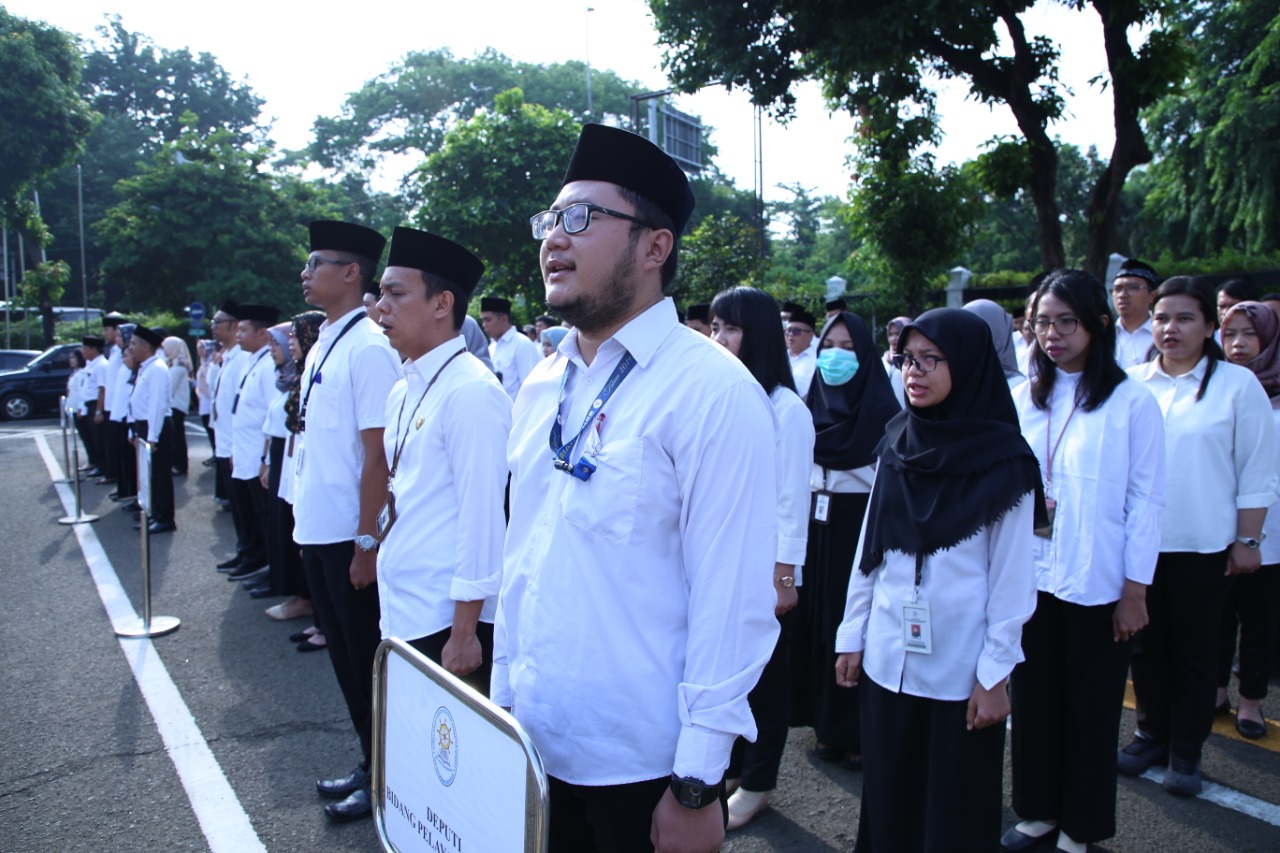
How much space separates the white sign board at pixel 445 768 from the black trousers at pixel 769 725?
1913 mm

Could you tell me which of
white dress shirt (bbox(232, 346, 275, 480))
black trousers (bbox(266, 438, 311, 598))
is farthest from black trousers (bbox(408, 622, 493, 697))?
white dress shirt (bbox(232, 346, 275, 480))

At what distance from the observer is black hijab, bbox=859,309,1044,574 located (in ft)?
8.48

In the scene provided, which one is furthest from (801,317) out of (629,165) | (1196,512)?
(629,165)

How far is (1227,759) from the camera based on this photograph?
406cm

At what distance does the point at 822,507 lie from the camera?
4.20 metres

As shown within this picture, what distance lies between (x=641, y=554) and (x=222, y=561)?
24.0 ft

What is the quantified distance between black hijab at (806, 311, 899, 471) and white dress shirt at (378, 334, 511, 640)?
1.71 metres

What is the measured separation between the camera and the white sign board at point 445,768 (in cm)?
151

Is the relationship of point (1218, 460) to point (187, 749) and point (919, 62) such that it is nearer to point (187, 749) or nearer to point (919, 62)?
point (187, 749)

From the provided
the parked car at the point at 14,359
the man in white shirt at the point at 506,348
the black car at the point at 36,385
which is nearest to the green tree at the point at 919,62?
the man in white shirt at the point at 506,348

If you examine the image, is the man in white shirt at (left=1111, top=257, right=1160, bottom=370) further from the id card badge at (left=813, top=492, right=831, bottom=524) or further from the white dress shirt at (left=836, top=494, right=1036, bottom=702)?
the white dress shirt at (left=836, top=494, right=1036, bottom=702)

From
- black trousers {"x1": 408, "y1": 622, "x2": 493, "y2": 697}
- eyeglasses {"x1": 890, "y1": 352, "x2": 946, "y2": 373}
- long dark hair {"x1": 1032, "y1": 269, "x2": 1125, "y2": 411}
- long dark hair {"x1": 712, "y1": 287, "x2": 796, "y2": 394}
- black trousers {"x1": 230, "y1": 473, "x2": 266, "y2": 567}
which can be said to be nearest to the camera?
eyeglasses {"x1": 890, "y1": 352, "x2": 946, "y2": 373}

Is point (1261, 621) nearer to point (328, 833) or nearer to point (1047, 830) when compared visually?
point (1047, 830)

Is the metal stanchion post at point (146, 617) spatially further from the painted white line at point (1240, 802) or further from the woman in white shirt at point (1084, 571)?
the painted white line at point (1240, 802)
